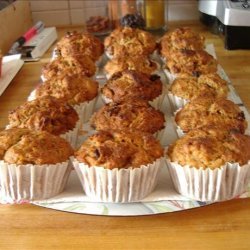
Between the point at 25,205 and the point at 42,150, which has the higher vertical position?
the point at 42,150

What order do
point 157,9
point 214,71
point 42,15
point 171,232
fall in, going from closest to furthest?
point 171,232 < point 214,71 < point 157,9 < point 42,15

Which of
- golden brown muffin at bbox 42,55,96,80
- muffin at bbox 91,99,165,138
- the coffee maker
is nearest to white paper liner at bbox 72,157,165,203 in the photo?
muffin at bbox 91,99,165,138

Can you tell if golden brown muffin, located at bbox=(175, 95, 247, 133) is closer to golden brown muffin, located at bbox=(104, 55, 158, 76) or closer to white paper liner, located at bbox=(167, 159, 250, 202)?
white paper liner, located at bbox=(167, 159, 250, 202)

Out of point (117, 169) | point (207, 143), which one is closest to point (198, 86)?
point (207, 143)

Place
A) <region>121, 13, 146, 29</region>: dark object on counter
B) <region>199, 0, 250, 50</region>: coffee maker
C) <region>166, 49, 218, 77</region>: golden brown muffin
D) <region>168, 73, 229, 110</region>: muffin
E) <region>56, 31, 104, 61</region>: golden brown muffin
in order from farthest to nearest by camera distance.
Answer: <region>121, 13, 146, 29</region>: dark object on counter → <region>199, 0, 250, 50</region>: coffee maker → <region>56, 31, 104, 61</region>: golden brown muffin → <region>166, 49, 218, 77</region>: golden brown muffin → <region>168, 73, 229, 110</region>: muffin

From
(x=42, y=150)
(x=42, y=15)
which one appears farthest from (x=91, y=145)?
(x=42, y=15)

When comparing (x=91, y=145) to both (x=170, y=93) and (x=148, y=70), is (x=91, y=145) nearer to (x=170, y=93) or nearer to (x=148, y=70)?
(x=170, y=93)
